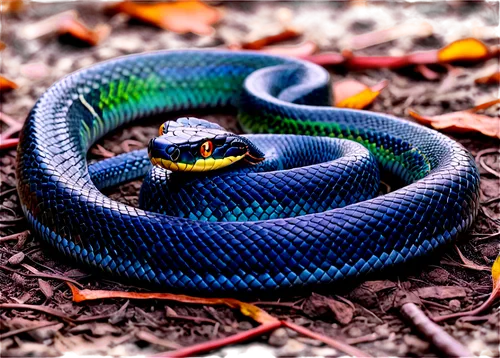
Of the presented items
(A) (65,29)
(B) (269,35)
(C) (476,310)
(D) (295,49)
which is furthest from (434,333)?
(A) (65,29)

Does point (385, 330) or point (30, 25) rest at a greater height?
point (30, 25)

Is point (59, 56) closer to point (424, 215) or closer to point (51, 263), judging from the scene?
point (51, 263)

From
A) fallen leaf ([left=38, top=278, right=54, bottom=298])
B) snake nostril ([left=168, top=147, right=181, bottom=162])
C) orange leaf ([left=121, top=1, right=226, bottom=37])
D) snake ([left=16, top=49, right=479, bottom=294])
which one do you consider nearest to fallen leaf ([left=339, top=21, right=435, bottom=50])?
orange leaf ([left=121, top=1, right=226, bottom=37])

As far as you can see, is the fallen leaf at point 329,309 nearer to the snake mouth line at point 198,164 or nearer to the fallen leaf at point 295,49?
the snake mouth line at point 198,164

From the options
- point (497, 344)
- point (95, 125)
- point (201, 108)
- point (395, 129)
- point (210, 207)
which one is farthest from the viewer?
point (201, 108)

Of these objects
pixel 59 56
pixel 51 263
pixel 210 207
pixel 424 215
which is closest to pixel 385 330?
pixel 424 215

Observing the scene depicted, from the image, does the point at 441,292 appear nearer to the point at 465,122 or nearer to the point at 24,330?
the point at 24,330
